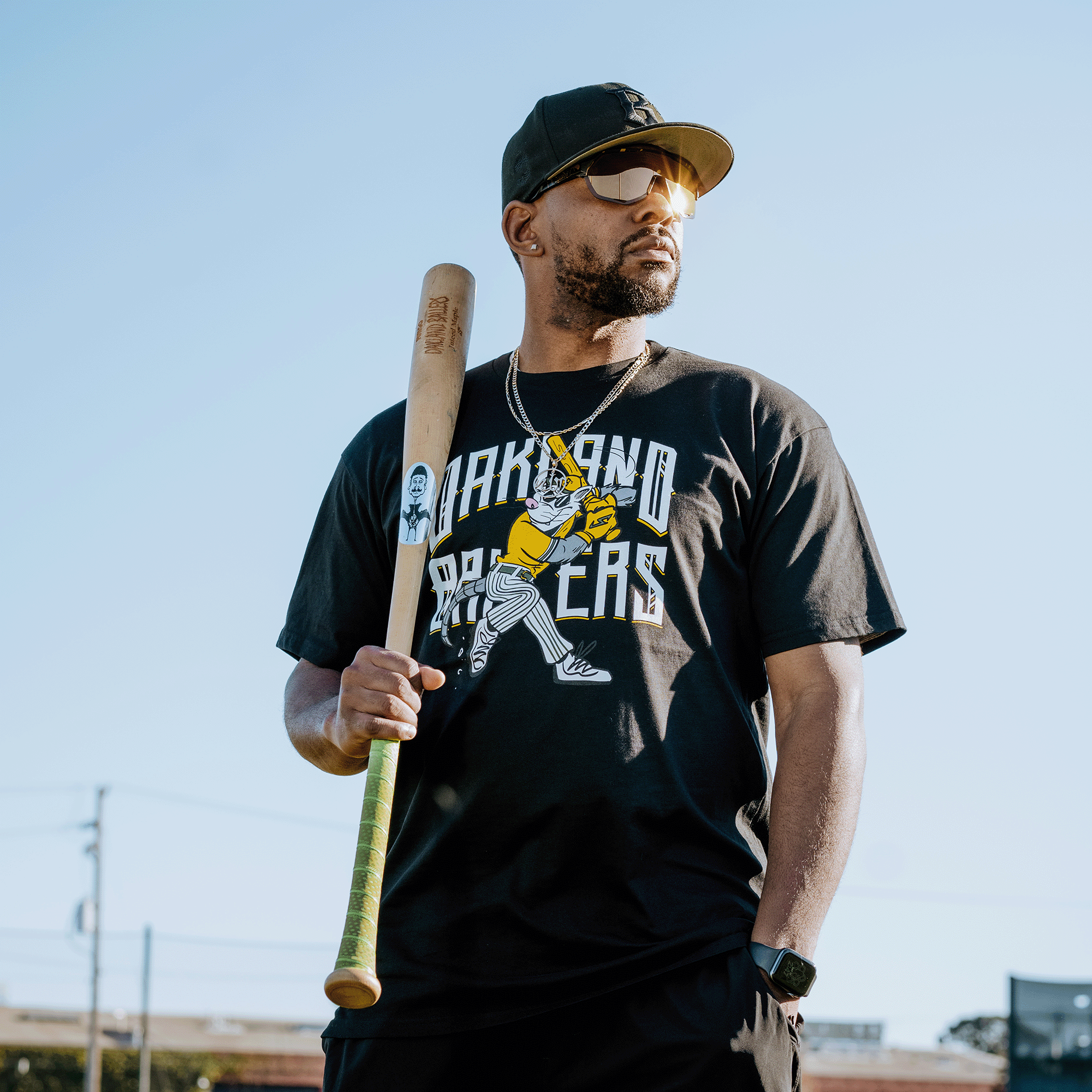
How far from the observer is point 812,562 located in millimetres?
2521

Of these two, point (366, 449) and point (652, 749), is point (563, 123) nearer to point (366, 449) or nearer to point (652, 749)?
point (366, 449)

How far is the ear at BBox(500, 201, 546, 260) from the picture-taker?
125 inches

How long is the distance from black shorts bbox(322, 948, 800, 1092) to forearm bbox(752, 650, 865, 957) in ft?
0.34

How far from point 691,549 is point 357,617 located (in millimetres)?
837

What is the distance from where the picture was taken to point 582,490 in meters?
2.67

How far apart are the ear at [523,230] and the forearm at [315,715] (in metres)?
1.13

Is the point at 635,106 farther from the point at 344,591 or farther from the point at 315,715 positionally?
the point at 315,715

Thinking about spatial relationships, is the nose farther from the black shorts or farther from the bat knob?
the bat knob

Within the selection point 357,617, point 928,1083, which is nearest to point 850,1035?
point 928,1083

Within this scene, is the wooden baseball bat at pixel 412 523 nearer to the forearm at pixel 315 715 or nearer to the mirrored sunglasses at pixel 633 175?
the forearm at pixel 315 715

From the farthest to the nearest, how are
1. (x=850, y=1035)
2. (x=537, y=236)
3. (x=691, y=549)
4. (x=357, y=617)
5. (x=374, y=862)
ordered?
(x=850, y=1035)
(x=537, y=236)
(x=357, y=617)
(x=691, y=549)
(x=374, y=862)

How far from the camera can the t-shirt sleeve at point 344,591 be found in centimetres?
295

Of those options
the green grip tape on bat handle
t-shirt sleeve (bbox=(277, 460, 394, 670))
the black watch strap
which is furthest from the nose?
the black watch strap

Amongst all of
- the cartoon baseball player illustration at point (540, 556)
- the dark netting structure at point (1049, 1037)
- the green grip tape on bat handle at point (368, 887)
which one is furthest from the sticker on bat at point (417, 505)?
the dark netting structure at point (1049, 1037)
